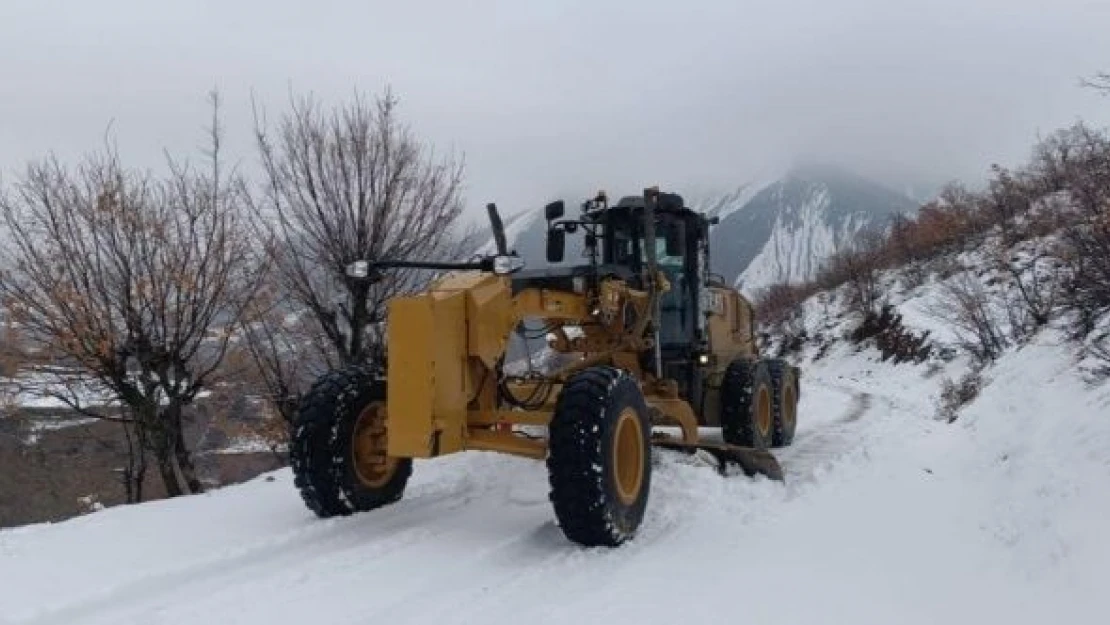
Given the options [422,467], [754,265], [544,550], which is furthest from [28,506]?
[754,265]

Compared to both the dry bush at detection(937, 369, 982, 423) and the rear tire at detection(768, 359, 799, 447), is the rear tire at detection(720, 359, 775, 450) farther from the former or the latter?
the dry bush at detection(937, 369, 982, 423)

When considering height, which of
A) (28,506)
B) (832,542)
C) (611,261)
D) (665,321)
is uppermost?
(611,261)

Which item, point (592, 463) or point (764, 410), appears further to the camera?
point (764, 410)

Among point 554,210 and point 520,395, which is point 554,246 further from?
point 520,395

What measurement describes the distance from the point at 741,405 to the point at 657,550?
4.55 m

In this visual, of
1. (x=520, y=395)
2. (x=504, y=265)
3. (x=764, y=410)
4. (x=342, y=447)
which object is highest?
(x=504, y=265)

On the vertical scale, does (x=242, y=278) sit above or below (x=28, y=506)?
above

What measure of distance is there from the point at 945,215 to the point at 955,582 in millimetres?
37018

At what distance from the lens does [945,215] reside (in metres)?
38.4

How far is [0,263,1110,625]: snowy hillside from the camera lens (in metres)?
4.40

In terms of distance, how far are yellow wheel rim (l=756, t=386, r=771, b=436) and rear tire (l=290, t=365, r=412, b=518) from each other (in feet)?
17.1

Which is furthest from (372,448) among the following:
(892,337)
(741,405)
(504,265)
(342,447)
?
(892,337)

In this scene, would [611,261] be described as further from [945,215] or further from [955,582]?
[945,215]

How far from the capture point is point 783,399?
38.2 feet
